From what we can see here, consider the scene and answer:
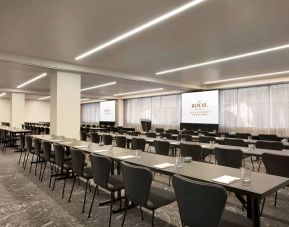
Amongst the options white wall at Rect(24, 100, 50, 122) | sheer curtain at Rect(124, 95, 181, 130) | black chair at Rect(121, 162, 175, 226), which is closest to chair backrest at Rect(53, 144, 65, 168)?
black chair at Rect(121, 162, 175, 226)

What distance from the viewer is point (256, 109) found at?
1020 centimetres

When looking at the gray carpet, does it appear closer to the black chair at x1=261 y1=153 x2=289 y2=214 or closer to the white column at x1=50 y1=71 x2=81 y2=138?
the black chair at x1=261 y1=153 x2=289 y2=214

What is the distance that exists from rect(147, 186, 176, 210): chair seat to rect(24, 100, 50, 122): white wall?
21258mm

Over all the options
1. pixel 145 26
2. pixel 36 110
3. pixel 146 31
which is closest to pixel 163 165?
pixel 145 26

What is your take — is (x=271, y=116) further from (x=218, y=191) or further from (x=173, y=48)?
(x=218, y=191)

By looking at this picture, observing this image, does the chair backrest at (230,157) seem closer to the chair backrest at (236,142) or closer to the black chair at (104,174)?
the chair backrest at (236,142)

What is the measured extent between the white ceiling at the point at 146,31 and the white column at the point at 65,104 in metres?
0.71

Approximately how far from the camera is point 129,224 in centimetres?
294

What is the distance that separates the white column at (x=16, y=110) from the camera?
1377 centimetres

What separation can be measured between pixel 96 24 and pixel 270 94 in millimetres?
8399

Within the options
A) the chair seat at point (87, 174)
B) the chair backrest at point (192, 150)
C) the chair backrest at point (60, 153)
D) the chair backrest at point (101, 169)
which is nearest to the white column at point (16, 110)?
the chair backrest at point (60, 153)

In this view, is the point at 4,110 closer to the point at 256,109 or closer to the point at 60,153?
the point at 60,153

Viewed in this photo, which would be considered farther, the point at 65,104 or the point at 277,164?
the point at 65,104

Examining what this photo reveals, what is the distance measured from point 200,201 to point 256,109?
9.63 metres
